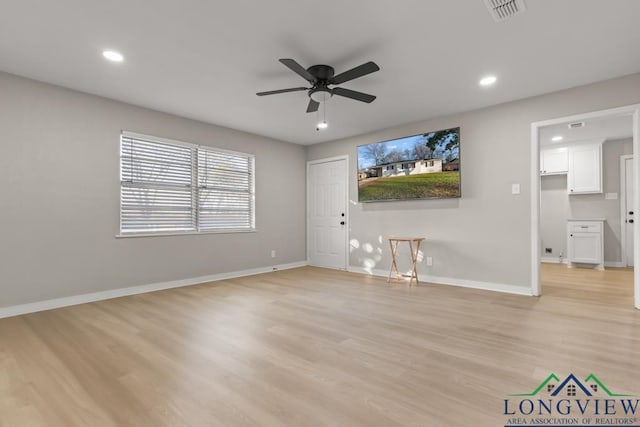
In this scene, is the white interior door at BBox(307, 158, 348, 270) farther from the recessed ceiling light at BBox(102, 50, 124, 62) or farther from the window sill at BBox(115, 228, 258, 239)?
the recessed ceiling light at BBox(102, 50, 124, 62)

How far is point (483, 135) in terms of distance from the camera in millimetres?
4410

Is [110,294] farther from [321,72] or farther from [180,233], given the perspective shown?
[321,72]

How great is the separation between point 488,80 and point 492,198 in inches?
63.0

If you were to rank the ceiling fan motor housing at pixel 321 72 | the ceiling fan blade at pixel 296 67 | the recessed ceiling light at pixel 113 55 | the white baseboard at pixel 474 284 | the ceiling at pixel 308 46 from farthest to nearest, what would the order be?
the white baseboard at pixel 474 284, the ceiling fan motor housing at pixel 321 72, the recessed ceiling light at pixel 113 55, the ceiling fan blade at pixel 296 67, the ceiling at pixel 308 46

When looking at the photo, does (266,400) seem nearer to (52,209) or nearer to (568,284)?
(52,209)

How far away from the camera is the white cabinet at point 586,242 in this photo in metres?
6.06

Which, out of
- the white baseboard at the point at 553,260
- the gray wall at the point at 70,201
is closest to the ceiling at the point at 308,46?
the gray wall at the point at 70,201

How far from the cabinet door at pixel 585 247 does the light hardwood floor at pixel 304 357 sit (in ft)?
8.99

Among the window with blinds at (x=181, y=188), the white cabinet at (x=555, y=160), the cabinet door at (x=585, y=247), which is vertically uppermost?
the white cabinet at (x=555, y=160)

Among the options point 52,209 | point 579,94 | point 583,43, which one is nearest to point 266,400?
point 52,209

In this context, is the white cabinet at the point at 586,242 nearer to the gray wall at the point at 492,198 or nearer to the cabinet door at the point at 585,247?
the cabinet door at the point at 585,247

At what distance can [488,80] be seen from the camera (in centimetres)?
353

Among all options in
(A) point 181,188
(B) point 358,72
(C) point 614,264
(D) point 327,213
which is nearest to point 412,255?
(D) point 327,213

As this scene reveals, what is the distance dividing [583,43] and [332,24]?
2250 mm
